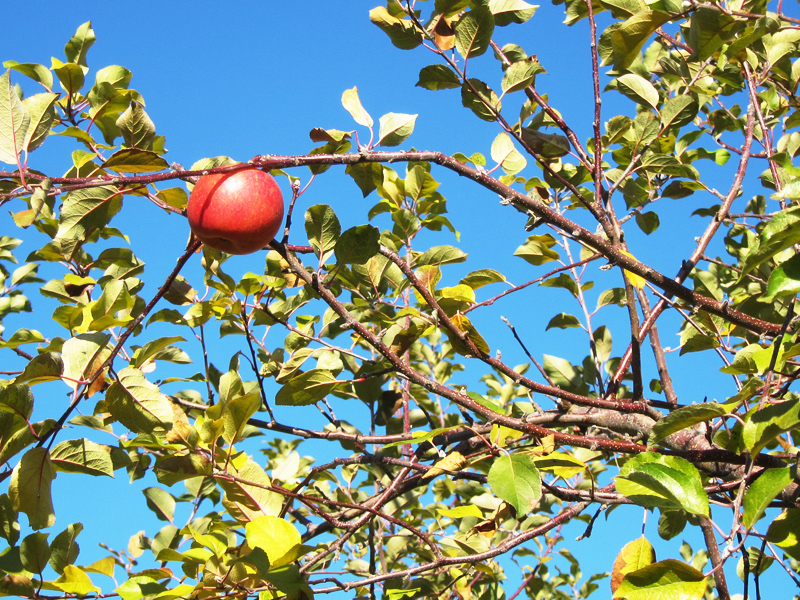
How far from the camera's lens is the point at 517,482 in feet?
4.35

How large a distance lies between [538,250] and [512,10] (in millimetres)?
792

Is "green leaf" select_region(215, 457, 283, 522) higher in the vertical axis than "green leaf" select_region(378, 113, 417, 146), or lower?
lower

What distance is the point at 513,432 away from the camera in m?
1.65

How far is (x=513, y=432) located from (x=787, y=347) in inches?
25.9

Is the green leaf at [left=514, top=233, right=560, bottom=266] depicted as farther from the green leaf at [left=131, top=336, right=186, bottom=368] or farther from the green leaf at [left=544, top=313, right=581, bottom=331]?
the green leaf at [left=131, top=336, right=186, bottom=368]

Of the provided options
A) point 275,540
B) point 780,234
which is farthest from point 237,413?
point 780,234

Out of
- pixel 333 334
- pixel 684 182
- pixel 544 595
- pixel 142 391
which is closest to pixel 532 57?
pixel 684 182

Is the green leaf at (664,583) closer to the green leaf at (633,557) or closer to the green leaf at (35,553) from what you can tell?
the green leaf at (633,557)

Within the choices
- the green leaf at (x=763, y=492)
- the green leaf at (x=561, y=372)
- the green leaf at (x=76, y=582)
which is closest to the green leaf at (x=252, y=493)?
the green leaf at (x=76, y=582)

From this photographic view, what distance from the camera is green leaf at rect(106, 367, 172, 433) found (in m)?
1.57

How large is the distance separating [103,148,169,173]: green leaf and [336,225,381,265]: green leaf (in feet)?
1.70

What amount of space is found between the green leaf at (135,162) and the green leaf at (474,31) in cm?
92

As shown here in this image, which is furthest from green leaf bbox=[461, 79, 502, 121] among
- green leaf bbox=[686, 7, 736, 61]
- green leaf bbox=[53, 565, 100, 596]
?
green leaf bbox=[53, 565, 100, 596]

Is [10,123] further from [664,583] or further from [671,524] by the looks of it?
[671,524]
